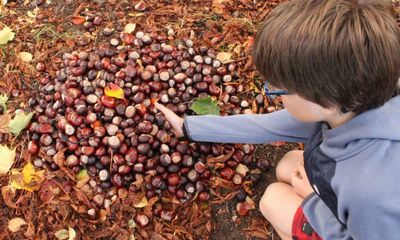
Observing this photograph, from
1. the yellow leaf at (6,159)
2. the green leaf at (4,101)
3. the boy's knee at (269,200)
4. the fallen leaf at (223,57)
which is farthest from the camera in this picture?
the fallen leaf at (223,57)

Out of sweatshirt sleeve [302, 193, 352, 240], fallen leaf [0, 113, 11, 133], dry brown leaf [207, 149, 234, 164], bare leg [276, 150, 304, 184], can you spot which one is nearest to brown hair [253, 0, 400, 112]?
sweatshirt sleeve [302, 193, 352, 240]

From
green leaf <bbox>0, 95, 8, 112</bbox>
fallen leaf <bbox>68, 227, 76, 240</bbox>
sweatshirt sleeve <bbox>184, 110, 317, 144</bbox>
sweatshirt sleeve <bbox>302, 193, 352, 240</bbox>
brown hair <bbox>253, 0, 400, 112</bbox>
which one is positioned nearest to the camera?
brown hair <bbox>253, 0, 400, 112</bbox>

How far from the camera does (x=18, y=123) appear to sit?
2.67m

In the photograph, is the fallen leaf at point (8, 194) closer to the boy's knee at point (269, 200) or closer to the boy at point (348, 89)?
the boy's knee at point (269, 200)

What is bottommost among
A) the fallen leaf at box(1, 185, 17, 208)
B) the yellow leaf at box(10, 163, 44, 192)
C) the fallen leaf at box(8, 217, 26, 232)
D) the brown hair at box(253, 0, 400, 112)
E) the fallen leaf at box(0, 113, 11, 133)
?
the fallen leaf at box(8, 217, 26, 232)

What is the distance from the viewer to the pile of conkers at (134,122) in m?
2.49

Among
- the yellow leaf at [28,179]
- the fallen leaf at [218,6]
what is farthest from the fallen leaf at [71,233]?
the fallen leaf at [218,6]

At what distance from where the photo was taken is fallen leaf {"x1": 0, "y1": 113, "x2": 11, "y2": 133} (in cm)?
271

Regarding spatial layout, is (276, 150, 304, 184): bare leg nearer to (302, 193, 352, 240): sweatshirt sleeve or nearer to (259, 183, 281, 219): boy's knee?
(259, 183, 281, 219): boy's knee

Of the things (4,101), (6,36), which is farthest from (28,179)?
(6,36)

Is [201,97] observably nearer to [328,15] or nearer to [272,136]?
[272,136]

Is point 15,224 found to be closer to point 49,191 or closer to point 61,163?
point 49,191

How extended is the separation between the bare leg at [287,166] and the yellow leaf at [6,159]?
4.81 feet

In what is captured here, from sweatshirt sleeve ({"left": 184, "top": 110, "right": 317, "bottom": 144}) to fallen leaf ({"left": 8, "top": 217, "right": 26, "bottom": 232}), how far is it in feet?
3.29
